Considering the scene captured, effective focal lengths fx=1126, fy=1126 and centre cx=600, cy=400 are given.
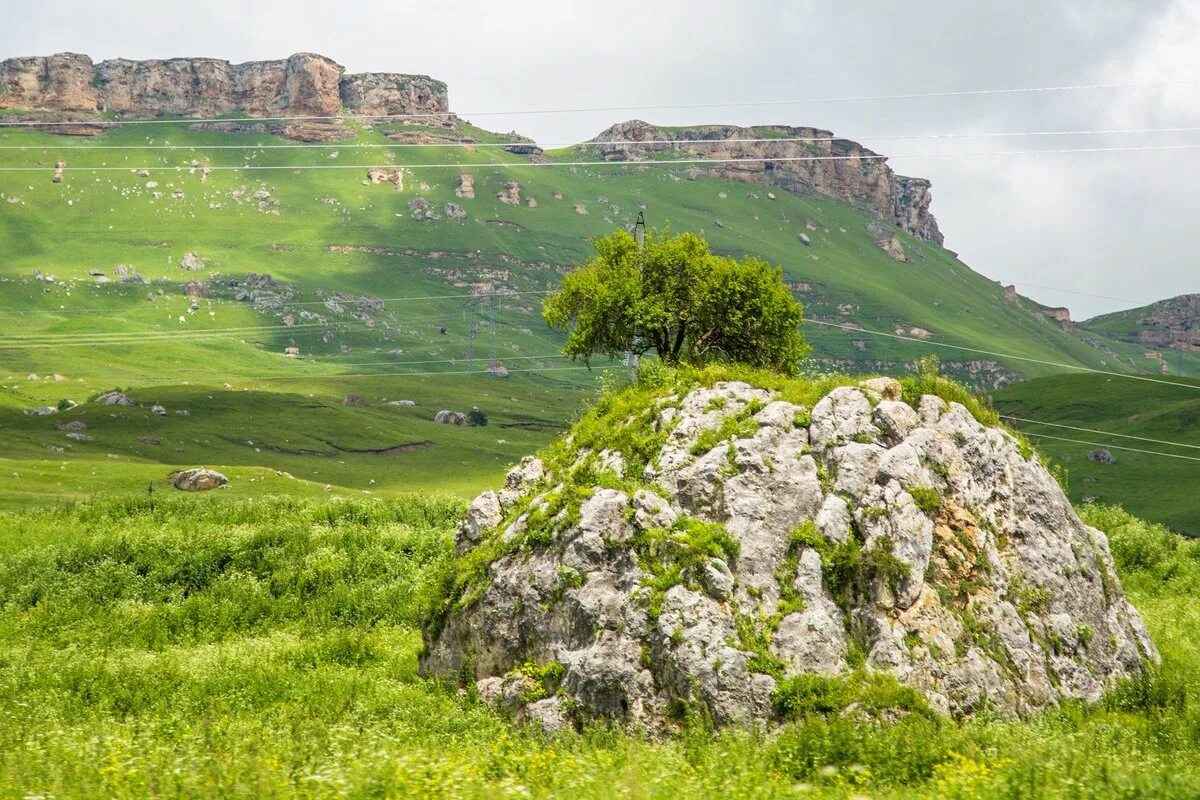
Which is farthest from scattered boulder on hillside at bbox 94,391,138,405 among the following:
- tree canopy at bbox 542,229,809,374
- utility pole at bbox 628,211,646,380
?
tree canopy at bbox 542,229,809,374

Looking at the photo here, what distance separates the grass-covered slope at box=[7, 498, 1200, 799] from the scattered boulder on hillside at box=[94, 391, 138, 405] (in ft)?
428

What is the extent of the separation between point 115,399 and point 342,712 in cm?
17014

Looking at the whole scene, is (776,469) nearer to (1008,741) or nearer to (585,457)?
(585,457)

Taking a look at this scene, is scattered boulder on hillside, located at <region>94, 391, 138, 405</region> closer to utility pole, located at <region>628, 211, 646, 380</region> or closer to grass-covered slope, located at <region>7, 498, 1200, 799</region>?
grass-covered slope, located at <region>7, 498, 1200, 799</region>

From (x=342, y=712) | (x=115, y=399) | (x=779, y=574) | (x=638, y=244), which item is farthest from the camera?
(x=115, y=399)

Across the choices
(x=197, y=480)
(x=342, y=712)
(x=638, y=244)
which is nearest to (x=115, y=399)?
(x=197, y=480)

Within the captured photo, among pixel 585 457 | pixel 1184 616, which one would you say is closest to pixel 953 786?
pixel 585 457

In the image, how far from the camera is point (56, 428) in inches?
6220

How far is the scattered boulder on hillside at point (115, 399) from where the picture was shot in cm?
18188

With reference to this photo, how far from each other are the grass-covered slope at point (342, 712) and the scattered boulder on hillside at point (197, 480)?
53811 millimetres

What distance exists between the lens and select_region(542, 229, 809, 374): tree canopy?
39.8 m

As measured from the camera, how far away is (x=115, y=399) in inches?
7200

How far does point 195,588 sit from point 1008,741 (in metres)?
36.7

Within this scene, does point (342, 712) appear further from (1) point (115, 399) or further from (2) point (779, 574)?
(1) point (115, 399)
